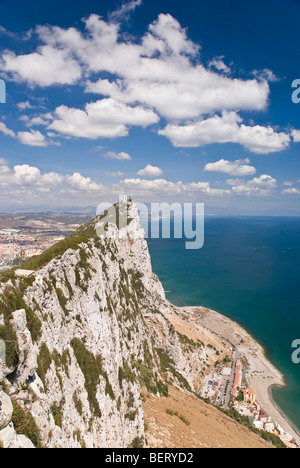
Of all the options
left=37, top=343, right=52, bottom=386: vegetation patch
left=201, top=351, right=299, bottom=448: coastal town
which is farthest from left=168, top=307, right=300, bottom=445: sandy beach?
left=37, top=343, right=52, bottom=386: vegetation patch

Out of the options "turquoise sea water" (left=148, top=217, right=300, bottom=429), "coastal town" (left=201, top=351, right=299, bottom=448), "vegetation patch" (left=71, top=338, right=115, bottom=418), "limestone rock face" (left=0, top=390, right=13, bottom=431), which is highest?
"limestone rock face" (left=0, top=390, right=13, bottom=431)

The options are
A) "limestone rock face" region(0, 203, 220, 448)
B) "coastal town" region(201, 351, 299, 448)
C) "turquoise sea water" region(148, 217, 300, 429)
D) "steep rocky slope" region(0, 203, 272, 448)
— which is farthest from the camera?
"turquoise sea water" region(148, 217, 300, 429)

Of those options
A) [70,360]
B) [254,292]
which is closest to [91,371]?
[70,360]

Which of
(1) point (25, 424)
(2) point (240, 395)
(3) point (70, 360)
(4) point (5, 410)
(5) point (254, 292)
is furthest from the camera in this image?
(5) point (254, 292)

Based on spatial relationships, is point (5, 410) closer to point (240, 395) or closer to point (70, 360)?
point (70, 360)

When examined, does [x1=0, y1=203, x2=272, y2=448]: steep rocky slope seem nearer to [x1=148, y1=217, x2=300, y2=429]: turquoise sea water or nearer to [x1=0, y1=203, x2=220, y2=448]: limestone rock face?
[x1=0, y1=203, x2=220, y2=448]: limestone rock face

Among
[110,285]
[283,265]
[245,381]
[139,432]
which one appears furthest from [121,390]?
[283,265]
